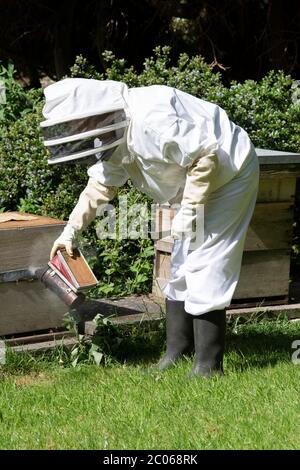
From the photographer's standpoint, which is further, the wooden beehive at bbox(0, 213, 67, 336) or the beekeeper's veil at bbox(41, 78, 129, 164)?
the wooden beehive at bbox(0, 213, 67, 336)

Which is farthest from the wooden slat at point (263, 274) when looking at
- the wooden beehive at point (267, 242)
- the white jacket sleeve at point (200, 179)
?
the white jacket sleeve at point (200, 179)

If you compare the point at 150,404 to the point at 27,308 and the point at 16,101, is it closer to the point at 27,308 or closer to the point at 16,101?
the point at 27,308

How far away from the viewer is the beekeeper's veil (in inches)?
165

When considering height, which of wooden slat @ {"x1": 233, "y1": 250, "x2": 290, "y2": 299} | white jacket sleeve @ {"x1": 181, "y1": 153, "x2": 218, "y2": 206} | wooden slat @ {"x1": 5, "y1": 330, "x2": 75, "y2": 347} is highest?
white jacket sleeve @ {"x1": 181, "y1": 153, "x2": 218, "y2": 206}

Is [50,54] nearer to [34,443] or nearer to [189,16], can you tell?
[189,16]

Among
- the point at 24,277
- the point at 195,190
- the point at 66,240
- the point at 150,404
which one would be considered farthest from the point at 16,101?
the point at 150,404

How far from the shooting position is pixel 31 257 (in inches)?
197

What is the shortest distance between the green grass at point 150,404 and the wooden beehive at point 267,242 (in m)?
0.81

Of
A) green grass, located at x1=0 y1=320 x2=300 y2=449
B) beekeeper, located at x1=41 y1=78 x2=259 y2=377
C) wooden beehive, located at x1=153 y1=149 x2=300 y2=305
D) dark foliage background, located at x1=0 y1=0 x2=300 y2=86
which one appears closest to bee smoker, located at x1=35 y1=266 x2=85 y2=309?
beekeeper, located at x1=41 y1=78 x2=259 y2=377

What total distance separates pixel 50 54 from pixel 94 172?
620 centimetres

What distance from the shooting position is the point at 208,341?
4504 millimetres

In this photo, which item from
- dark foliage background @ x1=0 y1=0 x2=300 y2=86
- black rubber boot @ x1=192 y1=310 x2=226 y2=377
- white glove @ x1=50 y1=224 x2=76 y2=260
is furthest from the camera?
dark foliage background @ x1=0 y1=0 x2=300 y2=86

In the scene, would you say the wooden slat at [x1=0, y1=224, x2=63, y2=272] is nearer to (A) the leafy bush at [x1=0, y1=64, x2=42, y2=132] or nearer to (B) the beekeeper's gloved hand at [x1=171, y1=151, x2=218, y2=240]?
(B) the beekeeper's gloved hand at [x1=171, y1=151, x2=218, y2=240]

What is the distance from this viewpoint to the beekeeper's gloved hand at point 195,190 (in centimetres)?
422
